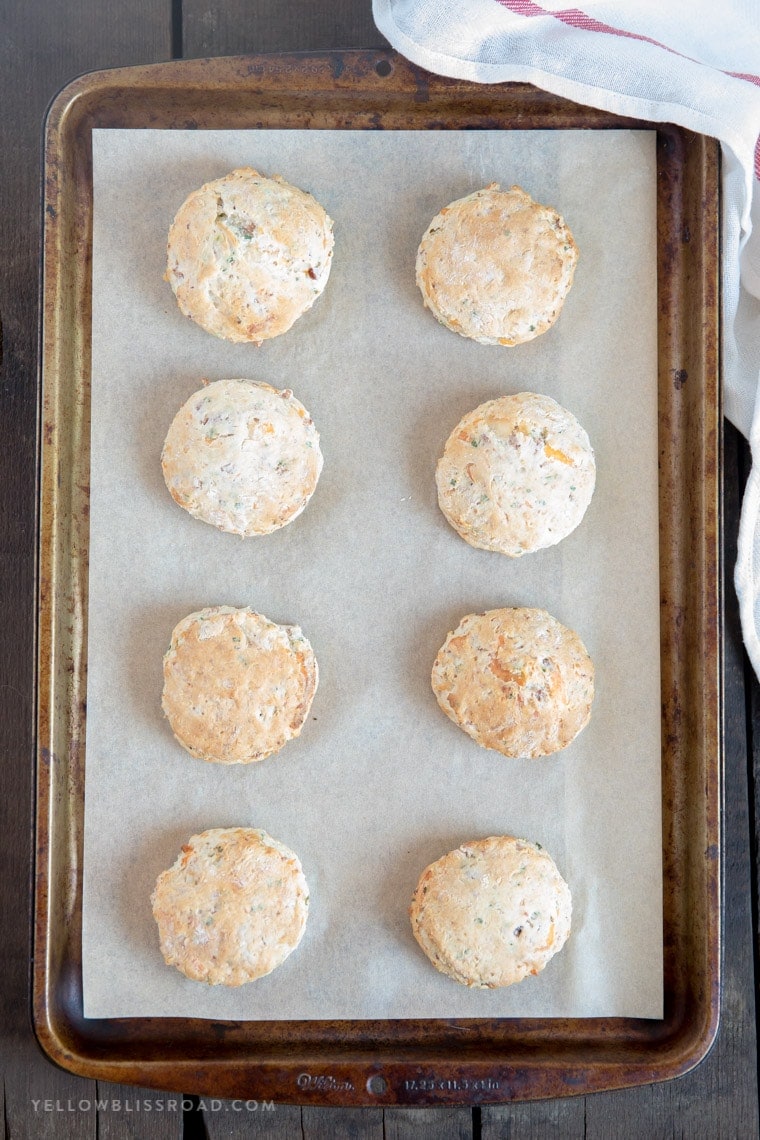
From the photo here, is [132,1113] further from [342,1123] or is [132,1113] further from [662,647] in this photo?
[662,647]

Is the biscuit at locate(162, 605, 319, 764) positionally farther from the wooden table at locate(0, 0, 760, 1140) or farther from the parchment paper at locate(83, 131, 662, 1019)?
the wooden table at locate(0, 0, 760, 1140)

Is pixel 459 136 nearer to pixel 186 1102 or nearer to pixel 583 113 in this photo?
pixel 583 113

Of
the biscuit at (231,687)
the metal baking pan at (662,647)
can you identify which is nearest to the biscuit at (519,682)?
the metal baking pan at (662,647)

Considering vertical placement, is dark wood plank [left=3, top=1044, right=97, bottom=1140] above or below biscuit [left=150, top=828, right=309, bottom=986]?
below

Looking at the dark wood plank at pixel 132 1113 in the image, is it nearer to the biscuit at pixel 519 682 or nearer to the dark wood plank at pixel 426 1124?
the dark wood plank at pixel 426 1124

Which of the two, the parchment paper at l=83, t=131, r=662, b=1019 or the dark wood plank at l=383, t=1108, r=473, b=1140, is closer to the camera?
the parchment paper at l=83, t=131, r=662, b=1019

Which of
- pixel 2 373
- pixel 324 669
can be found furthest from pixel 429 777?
pixel 2 373

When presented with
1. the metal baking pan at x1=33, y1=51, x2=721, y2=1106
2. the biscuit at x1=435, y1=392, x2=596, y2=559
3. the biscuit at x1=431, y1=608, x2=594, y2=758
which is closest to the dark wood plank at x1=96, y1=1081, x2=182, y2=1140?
A: the metal baking pan at x1=33, y1=51, x2=721, y2=1106

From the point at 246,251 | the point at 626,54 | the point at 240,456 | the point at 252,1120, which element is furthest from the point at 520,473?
the point at 252,1120
